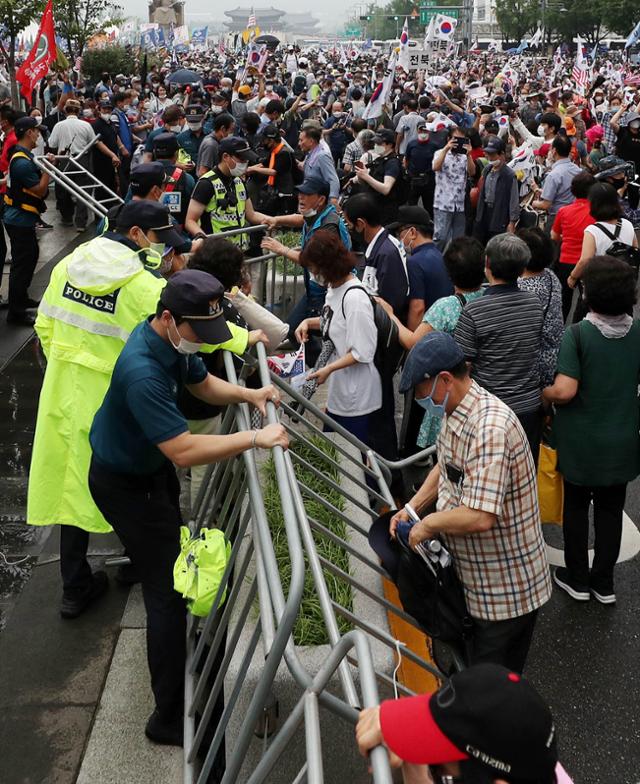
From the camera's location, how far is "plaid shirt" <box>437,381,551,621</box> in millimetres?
3037

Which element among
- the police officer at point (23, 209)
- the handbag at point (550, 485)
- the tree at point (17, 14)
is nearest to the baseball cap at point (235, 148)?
the police officer at point (23, 209)

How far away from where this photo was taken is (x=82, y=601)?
4602 mm

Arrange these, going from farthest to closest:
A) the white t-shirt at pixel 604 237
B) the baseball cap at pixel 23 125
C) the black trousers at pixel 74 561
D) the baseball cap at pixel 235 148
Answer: the baseball cap at pixel 23 125, the baseball cap at pixel 235 148, the white t-shirt at pixel 604 237, the black trousers at pixel 74 561

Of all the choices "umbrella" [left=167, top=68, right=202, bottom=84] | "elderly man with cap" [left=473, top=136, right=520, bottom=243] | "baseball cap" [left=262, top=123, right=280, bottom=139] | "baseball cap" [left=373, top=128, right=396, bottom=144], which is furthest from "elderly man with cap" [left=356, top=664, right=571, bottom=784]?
A: "umbrella" [left=167, top=68, right=202, bottom=84]

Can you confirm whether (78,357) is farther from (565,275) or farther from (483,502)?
(565,275)

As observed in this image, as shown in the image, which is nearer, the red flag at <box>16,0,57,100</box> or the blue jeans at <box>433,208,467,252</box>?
the blue jeans at <box>433,208,467,252</box>

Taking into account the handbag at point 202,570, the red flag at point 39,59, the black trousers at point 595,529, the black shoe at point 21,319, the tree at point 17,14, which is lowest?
the black shoe at point 21,319

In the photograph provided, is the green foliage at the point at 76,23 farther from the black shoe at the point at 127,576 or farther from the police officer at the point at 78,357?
the black shoe at the point at 127,576

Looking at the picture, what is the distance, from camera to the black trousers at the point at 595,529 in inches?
186

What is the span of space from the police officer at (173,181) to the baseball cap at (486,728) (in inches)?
260

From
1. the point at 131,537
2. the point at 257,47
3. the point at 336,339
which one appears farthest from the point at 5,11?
the point at 131,537

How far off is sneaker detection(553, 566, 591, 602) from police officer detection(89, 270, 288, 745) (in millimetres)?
2320

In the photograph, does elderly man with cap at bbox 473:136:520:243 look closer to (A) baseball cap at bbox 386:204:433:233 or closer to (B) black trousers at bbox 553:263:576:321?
(B) black trousers at bbox 553:263:576:321

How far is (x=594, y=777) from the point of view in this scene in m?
3.72
